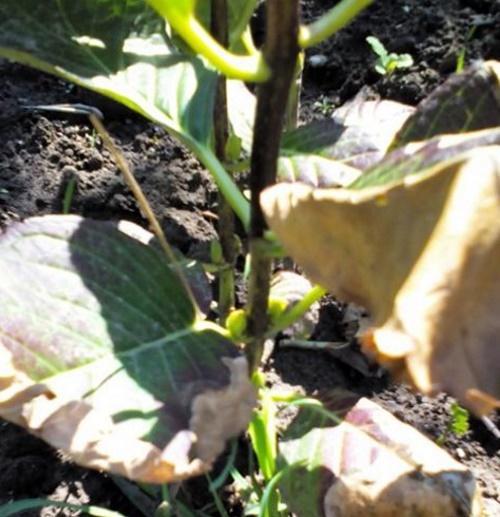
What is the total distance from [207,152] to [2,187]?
0.75 metres

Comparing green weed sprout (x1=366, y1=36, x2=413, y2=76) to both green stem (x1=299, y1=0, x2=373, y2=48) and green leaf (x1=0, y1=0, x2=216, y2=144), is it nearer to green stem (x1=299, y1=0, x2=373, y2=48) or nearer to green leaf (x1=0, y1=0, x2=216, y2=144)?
green leaf (x1=0, y1=0, x2=216, y2=144)

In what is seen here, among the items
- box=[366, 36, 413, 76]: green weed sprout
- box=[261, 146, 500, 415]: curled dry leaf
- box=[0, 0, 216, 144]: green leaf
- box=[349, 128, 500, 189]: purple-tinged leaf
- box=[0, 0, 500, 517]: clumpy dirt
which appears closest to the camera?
box=[261, 146, 500, 415]: curled dry leaf

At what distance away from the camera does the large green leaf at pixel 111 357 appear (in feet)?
2.90

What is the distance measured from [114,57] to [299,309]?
38 cm

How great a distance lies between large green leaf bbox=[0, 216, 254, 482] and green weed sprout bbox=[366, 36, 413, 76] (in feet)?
3.18

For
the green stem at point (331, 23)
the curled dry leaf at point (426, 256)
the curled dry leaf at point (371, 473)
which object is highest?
the green stem at point (331, 23)

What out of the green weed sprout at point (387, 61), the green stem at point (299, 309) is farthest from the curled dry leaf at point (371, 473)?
the green weed sprout at point (387, 61)

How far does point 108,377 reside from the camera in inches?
37.8

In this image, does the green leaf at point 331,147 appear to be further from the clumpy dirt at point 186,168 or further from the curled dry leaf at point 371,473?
the clumpy dirt at point 186,168

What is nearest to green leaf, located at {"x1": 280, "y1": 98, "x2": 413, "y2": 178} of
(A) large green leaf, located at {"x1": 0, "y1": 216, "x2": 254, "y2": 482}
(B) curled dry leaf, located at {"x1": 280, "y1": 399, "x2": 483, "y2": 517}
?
(A) large green leaf, located at {"x1": 0, "y1": 216, "x2": 254, "y2": 482}

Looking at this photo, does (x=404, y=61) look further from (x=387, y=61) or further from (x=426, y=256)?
(x=426, y=256)

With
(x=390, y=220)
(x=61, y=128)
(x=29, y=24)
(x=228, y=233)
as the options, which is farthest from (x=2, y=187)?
(x=390, y=220)

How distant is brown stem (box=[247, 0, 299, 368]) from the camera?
0.84 meters

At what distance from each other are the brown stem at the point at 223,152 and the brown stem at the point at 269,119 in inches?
10.1
